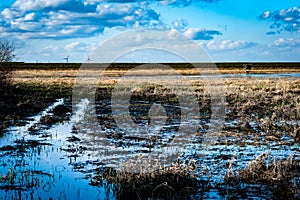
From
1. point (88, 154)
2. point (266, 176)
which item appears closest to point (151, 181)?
point (266, 176)

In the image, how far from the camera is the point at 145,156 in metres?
10.9

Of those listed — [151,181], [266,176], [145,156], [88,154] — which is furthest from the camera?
[88,154]

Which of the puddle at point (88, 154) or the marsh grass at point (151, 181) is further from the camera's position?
the puddle at point (88, 154)

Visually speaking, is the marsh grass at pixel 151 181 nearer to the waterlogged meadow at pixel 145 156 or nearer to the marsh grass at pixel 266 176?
the waterlogged meadow at pixel 145 156

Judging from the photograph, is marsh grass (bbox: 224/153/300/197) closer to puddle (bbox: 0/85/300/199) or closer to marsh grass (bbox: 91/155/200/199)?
puddle (bbox: 0/85/300/199)

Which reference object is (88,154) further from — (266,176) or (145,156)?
(266,176)

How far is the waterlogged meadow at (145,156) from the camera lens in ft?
26.5

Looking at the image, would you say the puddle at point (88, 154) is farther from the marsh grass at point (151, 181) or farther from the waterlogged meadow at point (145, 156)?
the marsh grass at point (151, 181)

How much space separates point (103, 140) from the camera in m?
13.4

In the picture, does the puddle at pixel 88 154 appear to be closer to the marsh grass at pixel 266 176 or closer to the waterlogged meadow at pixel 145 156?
Result: the waterlogged meadow at pixel 145 156

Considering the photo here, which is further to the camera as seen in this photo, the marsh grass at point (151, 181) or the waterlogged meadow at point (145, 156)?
the waterlogged meadow at point (145, 156)

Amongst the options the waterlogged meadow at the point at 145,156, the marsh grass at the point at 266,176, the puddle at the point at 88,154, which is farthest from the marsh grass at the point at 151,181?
the marsh grass at the point at 266,176

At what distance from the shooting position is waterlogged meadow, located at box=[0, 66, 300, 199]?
26.5 feet

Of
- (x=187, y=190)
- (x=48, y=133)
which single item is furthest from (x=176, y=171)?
(x=48, y=133)
